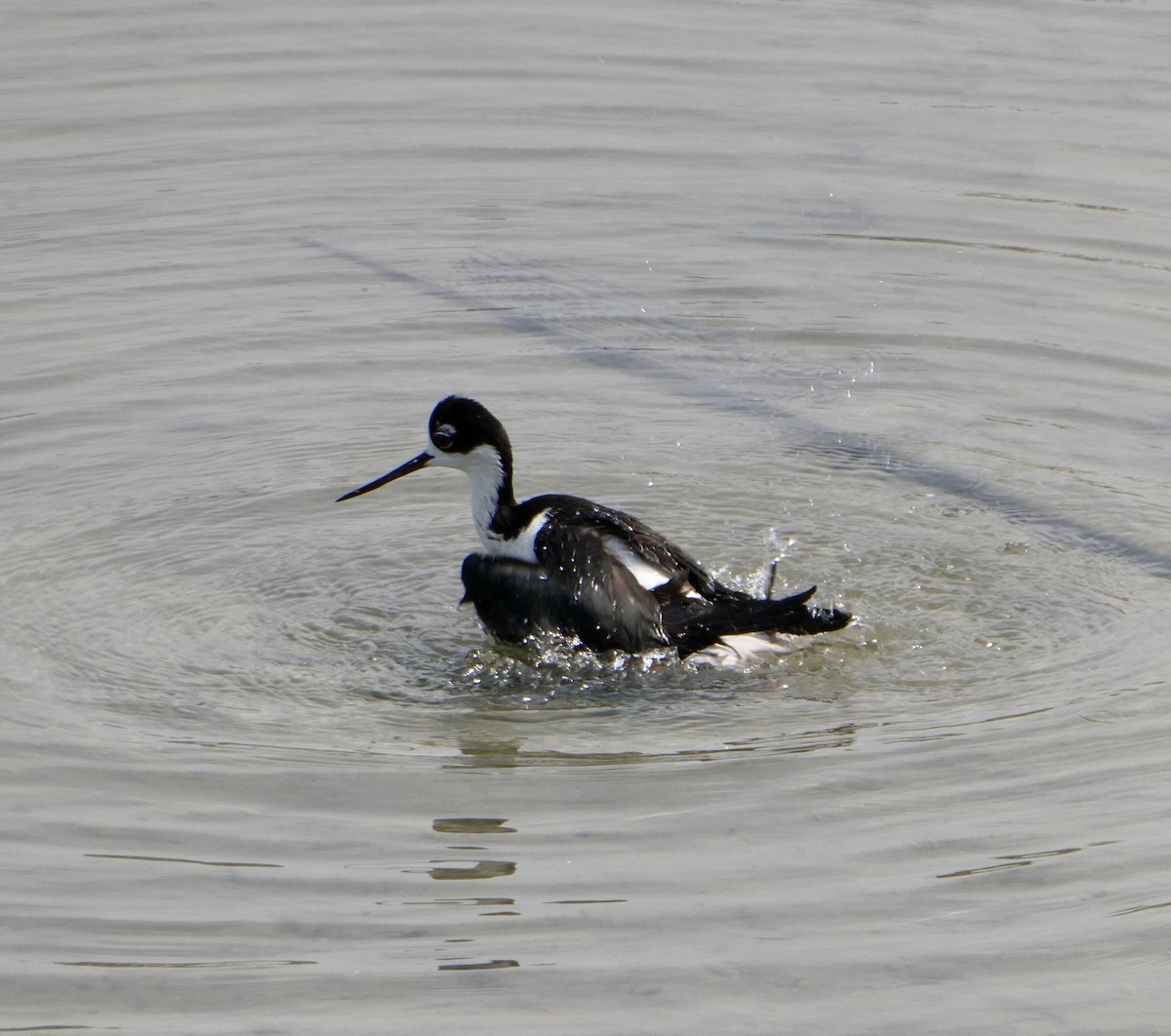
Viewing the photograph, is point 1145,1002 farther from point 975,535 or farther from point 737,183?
point 737,183

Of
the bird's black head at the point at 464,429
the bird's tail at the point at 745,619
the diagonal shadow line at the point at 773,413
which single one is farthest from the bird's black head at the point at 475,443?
the diagonal shadow line at the point at 773,413

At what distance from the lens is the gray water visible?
533 centimetres

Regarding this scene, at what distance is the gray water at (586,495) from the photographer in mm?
5332

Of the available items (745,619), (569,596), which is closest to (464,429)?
(569,596)

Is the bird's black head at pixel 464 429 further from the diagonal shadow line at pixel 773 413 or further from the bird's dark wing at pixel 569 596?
the diagonal shadow line at pixel 773 413

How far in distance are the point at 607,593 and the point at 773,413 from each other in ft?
8.68

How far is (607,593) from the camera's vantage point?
7.43 meters

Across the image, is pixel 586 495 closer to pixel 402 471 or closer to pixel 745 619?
pixel 402 471

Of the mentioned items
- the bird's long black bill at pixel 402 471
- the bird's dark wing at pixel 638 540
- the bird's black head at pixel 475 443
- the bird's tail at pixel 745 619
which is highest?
the bird's black head at pixel 475 443

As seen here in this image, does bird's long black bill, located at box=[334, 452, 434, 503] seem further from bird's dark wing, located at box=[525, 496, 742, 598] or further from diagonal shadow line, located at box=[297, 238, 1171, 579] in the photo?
diagonal shadow line, located at box=[297, 238, 1171, 579]

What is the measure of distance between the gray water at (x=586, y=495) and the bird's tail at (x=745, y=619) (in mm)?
138

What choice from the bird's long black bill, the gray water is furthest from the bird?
the bird's long black bill

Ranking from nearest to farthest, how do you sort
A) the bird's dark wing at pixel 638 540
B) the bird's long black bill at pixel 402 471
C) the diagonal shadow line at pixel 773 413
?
the bird's dark wing at pixel 638 540 < the bird's long black bill at pixel 402 471 < the diagonal shadow line at pixel 773 413

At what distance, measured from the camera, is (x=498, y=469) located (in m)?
7.93
